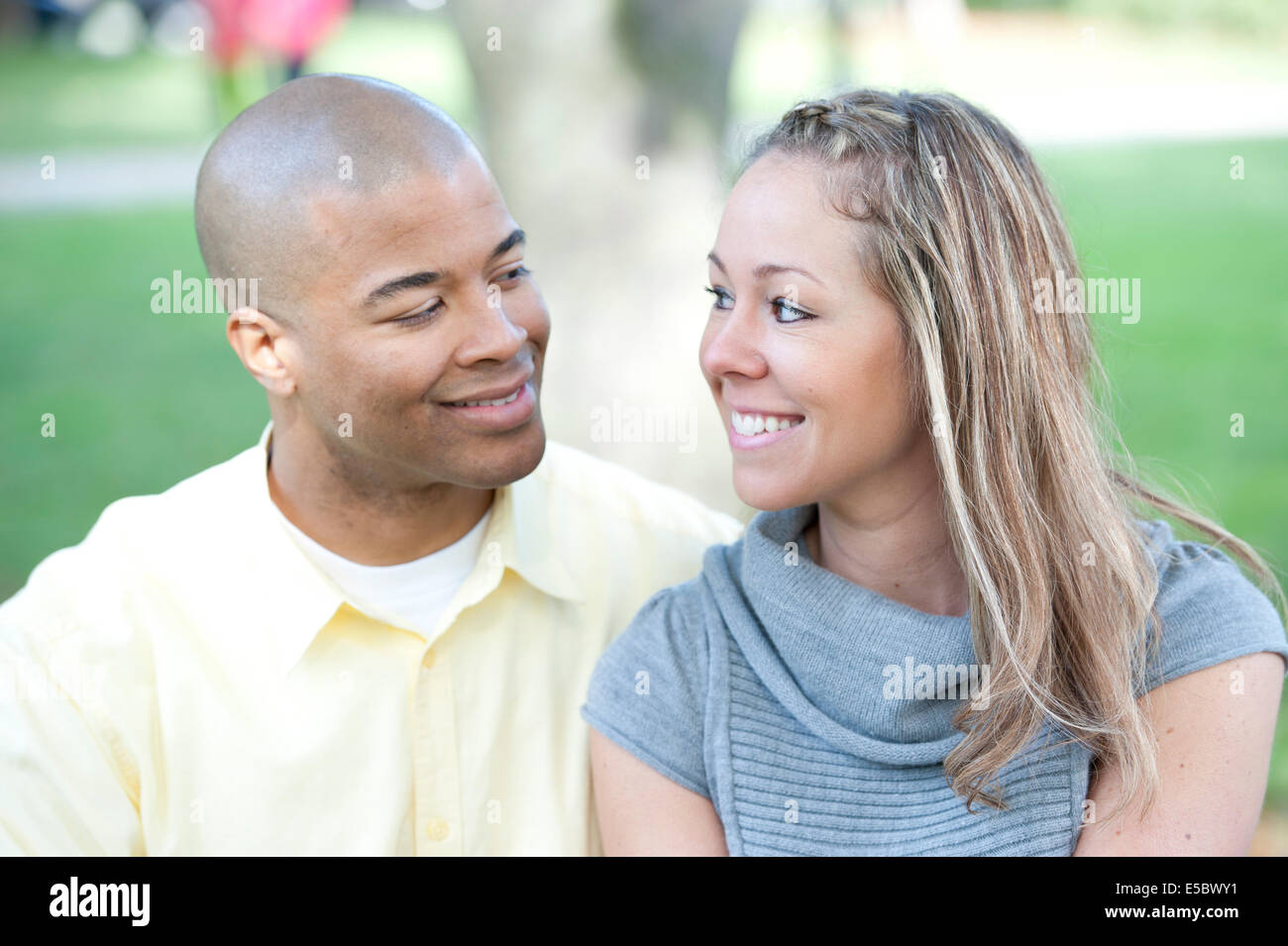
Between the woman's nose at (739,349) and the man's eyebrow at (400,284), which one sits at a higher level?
the man's eyebrow at (400,284)

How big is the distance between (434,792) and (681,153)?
282 cm

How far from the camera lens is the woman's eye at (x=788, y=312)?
2293 millimetres

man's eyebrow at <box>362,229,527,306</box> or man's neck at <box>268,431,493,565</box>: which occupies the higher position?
man's eyebrow at <box>362,229,527,306</box>

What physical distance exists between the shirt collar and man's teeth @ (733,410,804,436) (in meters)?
0.53

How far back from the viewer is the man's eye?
7.52 ft

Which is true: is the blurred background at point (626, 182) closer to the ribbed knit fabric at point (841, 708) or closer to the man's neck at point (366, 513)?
the ribbed knit fabric at point (841, 708)

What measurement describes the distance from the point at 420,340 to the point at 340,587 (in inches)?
19.5

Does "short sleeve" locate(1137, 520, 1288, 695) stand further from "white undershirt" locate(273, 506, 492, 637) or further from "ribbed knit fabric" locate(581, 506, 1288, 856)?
"white undershirt" locate(273, 506, 492, 637)

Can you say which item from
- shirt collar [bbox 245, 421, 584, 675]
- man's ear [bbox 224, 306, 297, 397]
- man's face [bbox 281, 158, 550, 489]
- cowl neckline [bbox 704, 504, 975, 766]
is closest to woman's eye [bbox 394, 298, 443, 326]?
man's face [bbox 281, 158, 550, 489]

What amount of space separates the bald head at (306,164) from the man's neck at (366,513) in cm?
32

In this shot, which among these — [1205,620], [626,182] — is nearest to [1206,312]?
[626,182]

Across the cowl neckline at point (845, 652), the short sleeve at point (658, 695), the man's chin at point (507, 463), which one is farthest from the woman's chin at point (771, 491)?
the man's chin at point (507, 463)

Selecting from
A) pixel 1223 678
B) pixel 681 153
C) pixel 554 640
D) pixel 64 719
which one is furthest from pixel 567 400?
pixel 1223 678

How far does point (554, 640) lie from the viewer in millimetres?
2701
